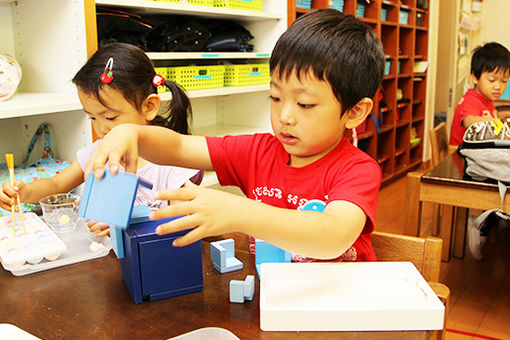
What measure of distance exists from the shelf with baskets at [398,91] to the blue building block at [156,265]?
307cm

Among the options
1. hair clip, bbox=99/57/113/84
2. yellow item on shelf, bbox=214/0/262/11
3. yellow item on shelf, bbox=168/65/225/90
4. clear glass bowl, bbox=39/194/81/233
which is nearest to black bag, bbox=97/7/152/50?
yellow item on shelf, bbox=168/65/225/90

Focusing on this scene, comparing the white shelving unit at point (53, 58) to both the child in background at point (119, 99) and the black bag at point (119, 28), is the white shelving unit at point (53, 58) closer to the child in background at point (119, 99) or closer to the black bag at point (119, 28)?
the black bag at point (119, 28)

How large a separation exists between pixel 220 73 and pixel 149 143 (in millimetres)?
1384

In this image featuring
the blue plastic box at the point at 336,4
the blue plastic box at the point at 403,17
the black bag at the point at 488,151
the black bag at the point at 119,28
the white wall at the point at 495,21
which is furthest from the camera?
the white wall at the point at 495,21

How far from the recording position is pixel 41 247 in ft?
2.80

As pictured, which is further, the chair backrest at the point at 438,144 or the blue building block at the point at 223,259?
the chair backrest at the point at 438,144

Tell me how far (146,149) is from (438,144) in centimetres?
193

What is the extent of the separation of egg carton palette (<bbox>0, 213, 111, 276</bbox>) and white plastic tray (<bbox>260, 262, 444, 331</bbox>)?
370mm

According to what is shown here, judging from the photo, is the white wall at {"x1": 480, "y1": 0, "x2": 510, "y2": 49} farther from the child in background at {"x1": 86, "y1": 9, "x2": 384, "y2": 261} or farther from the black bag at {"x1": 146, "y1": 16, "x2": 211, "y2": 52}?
the child in background at {"x1": 86, "y1": 9, "x2": 384, "y2": 261}

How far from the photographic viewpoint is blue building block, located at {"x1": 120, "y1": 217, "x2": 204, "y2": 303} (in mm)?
691

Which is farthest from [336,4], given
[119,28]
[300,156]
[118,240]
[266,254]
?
[118,240]

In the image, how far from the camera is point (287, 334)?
1.98 ft

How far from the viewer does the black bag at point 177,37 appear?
6.68 ft

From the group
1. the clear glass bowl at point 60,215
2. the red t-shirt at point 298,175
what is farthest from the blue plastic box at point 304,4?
the clear glass bowl at point 60,215
